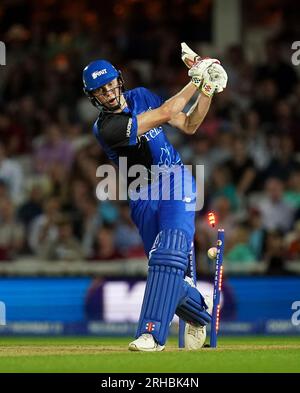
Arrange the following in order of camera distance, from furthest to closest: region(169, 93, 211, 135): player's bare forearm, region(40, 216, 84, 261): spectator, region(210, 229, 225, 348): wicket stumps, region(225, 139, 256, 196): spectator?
region(225, 139, 256, 196): spectator
region(40, 216, 84, 261): spectator
region(210, 229, 225, 348): wicket stumps
region(169, 93, 211, 135): player's bare forearm

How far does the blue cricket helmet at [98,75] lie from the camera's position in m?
8.73

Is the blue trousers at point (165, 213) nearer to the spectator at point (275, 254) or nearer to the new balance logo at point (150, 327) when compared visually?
the new balance logo at point (150, 327)

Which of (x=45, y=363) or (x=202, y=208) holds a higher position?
(x=202, y=208)

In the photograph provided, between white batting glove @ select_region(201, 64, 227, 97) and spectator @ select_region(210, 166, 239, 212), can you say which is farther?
spectator @ select_region(210, 166, 239, 212)

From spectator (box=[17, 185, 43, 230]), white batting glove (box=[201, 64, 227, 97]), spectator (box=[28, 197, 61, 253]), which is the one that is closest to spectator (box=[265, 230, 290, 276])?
spectator (box=[28, 197, 61, 253])

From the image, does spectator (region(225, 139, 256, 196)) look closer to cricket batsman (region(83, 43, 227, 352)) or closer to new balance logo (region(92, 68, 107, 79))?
cricket batsman (region(83, 43, 227, 352))

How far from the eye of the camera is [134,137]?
8688 mm

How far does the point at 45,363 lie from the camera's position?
7.89m

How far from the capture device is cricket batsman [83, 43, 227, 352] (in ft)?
28.3

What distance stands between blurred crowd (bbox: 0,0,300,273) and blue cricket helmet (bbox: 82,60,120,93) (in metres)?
5.37

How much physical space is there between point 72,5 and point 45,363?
37.5 ft

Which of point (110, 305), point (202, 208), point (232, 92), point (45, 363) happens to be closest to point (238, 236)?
point (202, 208)
